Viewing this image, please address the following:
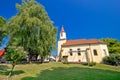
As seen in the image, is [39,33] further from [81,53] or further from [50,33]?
[81,53]

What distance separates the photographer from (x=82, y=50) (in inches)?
2060

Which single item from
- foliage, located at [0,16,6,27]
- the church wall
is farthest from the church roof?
foliage, located at [0,16,6,27]

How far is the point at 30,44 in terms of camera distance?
33562mm

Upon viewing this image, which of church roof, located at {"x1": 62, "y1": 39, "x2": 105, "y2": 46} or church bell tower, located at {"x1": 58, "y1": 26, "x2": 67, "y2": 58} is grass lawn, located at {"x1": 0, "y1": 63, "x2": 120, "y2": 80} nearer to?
church roof, located at {"x1": 62, "y1": 39, "x2": 105, "y2": 46}

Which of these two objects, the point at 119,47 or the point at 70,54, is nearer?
the point at 70,54

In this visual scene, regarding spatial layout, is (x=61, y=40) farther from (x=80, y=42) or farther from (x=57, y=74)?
(x=57, y=74)

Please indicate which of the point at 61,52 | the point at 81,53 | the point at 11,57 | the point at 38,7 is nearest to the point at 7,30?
the point at 38,7

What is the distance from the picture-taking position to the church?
50219mm

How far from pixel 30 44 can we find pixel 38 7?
10.0 metres

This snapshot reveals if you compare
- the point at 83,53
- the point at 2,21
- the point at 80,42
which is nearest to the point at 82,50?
the point at 83,53

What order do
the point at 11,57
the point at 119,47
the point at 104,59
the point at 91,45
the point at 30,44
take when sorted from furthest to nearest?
the point at 119,47 → the point at 91,45 → the point at 104,59 → the point at 30,44 → the point at 11,57

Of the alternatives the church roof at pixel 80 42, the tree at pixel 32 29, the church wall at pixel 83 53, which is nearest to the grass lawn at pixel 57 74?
the tree at pixel 32 29

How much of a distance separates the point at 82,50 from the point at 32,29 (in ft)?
80.3

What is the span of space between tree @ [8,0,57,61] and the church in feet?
58.0
